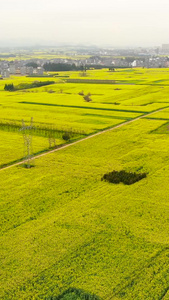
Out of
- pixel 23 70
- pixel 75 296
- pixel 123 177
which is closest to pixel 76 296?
pixel 75 296

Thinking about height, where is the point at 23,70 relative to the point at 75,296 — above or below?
above

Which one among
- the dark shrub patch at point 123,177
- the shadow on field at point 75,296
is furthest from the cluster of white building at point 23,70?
the shadow on field at point 75,296

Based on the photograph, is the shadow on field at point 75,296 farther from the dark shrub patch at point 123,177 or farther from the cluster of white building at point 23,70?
the cluster of white building at point 23,70

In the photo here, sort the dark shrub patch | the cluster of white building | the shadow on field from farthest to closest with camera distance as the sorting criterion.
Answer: the cluster of white building → the dark shrub patch → the shadow on field

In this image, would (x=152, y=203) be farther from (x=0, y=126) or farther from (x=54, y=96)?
(x=54, y=96)

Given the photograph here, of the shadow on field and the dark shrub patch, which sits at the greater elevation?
the dark shrub patch

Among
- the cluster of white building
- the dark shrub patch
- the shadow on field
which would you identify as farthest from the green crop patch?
the cluster of white building

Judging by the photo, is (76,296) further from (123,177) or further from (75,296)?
(123,177)

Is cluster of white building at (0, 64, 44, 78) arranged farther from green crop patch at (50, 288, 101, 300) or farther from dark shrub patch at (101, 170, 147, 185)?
green crop patch at (50, 288, 101, 300)
